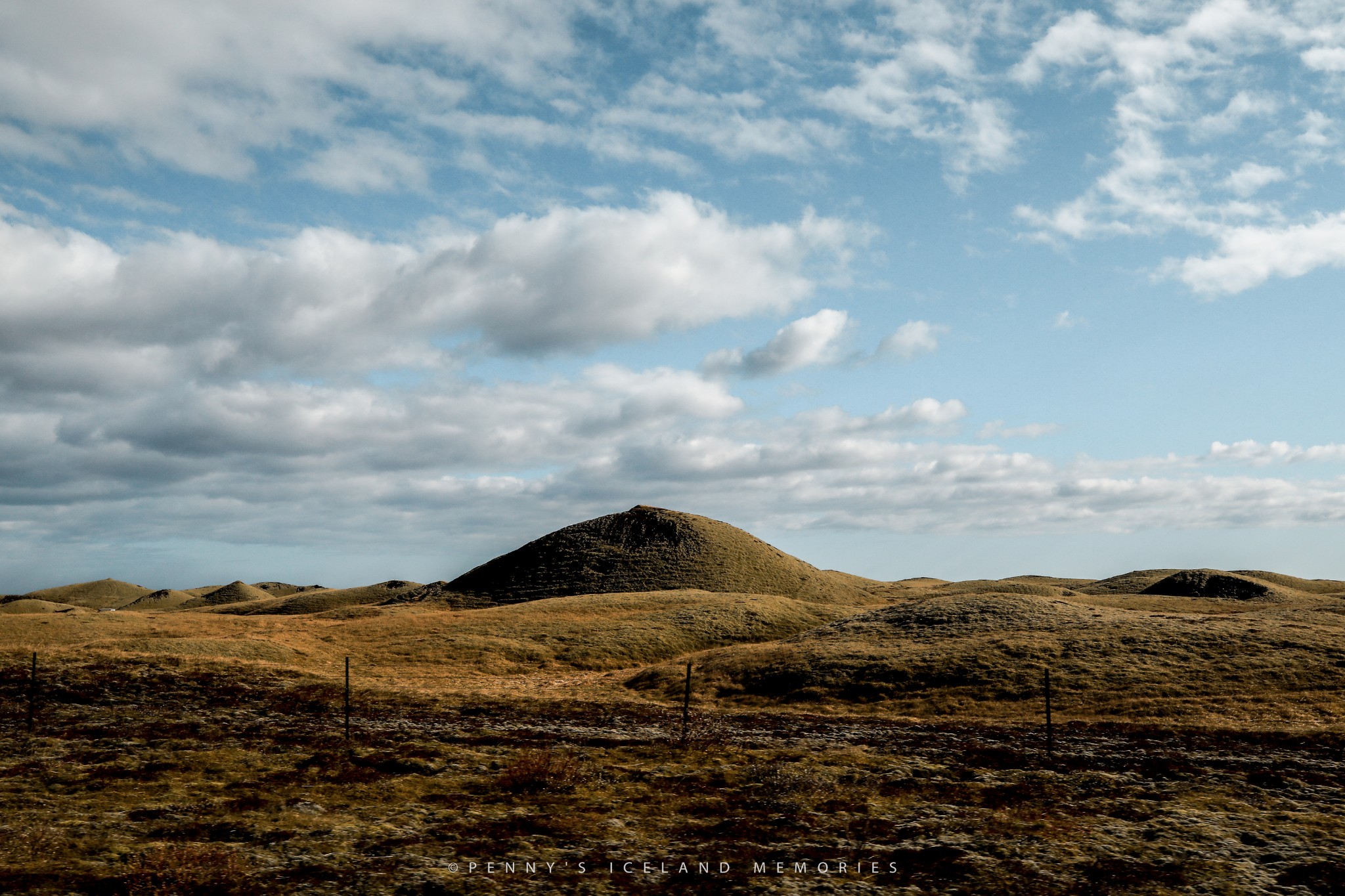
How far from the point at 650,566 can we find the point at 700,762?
400 ft

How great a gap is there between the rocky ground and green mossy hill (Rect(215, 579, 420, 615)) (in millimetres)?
145600

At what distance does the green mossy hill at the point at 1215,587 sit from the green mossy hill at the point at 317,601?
157237 mm

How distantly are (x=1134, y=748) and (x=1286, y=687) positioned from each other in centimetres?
2501

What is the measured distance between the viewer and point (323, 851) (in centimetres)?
1574

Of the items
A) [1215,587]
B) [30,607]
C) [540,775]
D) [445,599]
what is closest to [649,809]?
[540,775]

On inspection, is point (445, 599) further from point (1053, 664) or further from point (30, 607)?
point (1053, 664)

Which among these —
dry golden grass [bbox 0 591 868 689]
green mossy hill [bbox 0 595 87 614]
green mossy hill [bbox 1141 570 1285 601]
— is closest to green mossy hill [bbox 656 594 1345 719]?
dry golden grass [bbox 0 591 868 689]

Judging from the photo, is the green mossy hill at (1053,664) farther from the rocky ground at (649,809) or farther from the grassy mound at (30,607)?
the grassy mound at (30,607)

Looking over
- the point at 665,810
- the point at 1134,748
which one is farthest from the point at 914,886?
the point at 1134,748

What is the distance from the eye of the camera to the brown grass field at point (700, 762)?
1499 cm

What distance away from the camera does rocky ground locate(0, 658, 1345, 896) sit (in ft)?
47.4

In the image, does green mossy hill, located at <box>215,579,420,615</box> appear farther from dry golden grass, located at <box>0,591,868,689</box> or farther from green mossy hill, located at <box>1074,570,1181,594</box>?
green mossy hill, located at <box>1074,570,1181,594</box>

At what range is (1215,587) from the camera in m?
123

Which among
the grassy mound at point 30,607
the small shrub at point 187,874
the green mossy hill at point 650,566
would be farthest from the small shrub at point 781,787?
the grassy mound at point 30,607
